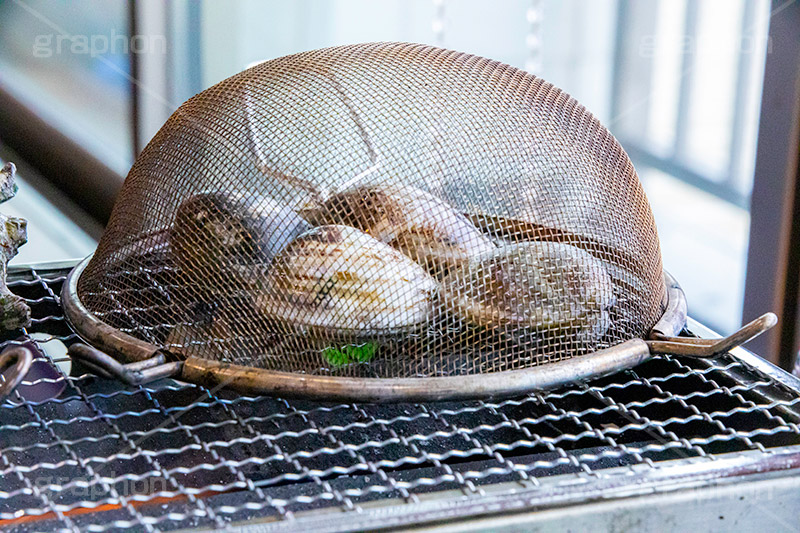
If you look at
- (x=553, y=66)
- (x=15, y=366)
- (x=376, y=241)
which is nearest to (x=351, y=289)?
(x=376, y=241)

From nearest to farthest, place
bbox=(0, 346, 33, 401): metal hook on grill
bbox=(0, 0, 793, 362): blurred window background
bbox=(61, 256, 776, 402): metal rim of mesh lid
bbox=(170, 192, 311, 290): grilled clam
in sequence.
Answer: bbox=(0, 346, 33, 401): metal hook on grill → bbox=(61, 256, 776, 402): metal rim of mesh lid → bbox=(170, 192, 311, 290): grilled clam → bbox=(0, 0, 793, 362): blurred window background

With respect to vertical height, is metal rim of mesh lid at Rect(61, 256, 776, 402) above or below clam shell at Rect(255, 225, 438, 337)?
below

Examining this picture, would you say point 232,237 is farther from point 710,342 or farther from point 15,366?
point 710,342

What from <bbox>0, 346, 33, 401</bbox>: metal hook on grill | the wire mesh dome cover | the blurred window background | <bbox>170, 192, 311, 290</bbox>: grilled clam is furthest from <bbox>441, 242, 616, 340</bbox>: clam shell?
the blurred window background

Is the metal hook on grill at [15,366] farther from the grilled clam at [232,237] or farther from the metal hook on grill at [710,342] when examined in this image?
the metal hook on grill at [710,342]

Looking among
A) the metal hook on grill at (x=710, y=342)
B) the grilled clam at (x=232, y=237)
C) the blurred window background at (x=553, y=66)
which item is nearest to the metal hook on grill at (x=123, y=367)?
the grilled clam at (x=232, y=237)

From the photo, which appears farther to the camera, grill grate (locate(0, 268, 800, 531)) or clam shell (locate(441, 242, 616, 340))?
clam shell (locate(441, 242, 616, 340))

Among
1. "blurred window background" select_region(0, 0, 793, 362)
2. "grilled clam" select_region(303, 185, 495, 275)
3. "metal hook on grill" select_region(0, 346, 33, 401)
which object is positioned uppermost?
"grilled clam" select_region(303, 185, 495, 275)

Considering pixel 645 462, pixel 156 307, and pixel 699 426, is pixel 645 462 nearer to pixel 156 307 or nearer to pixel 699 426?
pixel 699 426

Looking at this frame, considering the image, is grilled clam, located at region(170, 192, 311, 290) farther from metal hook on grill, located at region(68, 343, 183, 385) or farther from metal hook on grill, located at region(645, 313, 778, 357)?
metal hook on grill, located at region(645, 313, 778, 357)
